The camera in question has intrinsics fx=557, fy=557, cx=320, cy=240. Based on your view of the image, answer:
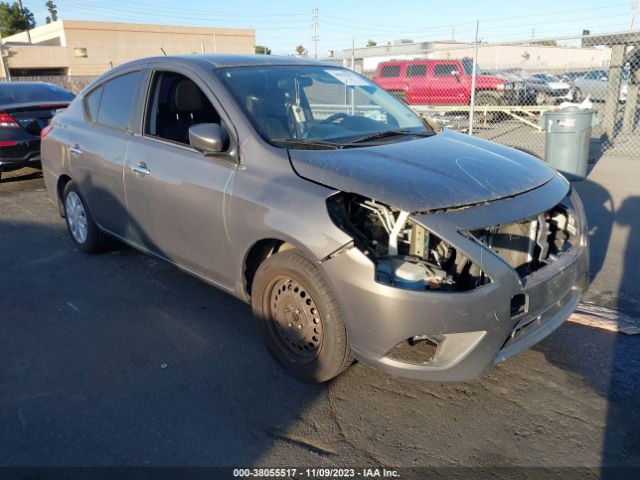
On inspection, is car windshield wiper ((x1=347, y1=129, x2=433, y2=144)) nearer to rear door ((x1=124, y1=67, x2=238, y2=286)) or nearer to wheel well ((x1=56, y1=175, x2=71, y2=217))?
rear door ((x1=124, y1=67, x2=238, y2=286))

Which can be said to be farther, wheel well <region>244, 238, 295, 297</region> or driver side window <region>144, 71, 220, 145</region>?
driver side window <region>144, 71, 220, 145</region>

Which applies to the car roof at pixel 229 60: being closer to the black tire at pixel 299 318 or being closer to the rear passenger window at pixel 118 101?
the rear passenger window at pixel 118 101

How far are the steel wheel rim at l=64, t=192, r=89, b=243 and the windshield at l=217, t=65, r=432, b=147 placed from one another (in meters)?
2.41

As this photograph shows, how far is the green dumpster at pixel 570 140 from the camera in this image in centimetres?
834

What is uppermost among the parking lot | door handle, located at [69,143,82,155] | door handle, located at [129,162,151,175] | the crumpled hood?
the crumpled hood

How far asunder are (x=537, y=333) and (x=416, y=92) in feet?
57.5

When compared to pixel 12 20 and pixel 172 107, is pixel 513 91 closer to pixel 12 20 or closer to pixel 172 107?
pixel 172 107

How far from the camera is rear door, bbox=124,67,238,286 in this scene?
3.56m

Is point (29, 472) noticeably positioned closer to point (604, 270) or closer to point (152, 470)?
point (152, 470)

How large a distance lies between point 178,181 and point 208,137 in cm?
55

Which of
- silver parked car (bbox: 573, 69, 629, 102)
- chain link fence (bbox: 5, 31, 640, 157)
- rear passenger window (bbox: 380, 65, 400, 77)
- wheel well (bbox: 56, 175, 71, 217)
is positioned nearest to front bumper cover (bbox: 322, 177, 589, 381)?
wheel well (bbox: 56, 175, 71, 217)

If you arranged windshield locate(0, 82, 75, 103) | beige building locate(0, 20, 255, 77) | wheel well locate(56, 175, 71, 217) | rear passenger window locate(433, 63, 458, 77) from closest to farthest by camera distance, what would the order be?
wheel well locate(56, 175, 71, 217)
windshield locate(0, 82, 75, 103)
rear passenger window locate(433, 63, 458, 77)
beige building locate(0, 20, 255, 77)

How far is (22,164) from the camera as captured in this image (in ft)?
28.5

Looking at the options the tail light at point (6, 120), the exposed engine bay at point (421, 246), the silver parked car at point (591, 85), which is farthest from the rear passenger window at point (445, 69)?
the exposed engine bay at point (421, 246)
